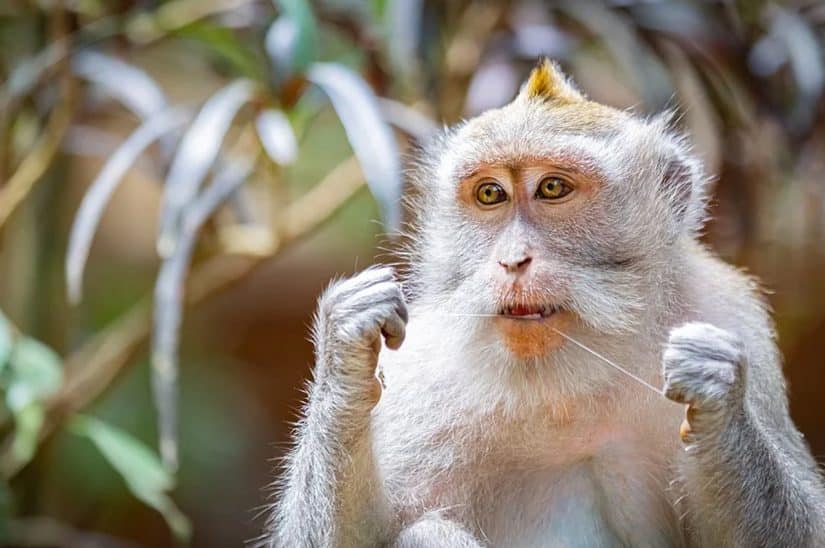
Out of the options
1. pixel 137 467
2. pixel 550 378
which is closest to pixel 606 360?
pixel 550 378

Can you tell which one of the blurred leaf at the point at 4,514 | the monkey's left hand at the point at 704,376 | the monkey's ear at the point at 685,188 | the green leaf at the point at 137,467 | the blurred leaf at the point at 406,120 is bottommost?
the blurred leaf at the point at 4,514

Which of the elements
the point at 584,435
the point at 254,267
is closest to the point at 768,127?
the point at 254,267

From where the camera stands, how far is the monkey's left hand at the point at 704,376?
5.57 ft

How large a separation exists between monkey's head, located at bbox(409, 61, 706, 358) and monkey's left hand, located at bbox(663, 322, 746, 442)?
0.60ft

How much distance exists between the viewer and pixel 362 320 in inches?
71.0

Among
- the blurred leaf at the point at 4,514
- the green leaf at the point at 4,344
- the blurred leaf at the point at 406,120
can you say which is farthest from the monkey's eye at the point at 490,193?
the blurred leaf at the point at 4,514

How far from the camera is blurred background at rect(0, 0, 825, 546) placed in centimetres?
254

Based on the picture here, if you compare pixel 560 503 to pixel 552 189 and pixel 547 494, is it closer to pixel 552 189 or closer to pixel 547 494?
pixel 547 494

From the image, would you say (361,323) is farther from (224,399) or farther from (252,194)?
(224,399)

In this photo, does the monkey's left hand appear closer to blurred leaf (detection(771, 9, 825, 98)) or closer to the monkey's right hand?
the monkey's right hand

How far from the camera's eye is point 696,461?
1.79m

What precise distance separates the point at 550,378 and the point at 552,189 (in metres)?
0.31

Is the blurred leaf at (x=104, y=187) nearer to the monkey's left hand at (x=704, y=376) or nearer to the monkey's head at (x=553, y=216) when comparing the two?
the monkey's head at (x=553, y=216)

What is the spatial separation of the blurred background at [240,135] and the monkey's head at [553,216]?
0.22m
